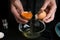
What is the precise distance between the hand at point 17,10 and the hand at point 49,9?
100mm

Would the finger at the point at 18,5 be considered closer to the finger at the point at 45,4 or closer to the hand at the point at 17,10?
the hand at the point at 17,10

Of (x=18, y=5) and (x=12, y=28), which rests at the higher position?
(x=18, y=5)

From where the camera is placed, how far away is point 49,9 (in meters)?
0.92

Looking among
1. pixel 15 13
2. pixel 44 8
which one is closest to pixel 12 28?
pixel 15 13

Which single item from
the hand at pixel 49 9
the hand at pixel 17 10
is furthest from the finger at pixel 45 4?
the hand at pixel 17 10

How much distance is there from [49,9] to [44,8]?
1.8 inches

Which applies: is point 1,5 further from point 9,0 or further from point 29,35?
point 29,35

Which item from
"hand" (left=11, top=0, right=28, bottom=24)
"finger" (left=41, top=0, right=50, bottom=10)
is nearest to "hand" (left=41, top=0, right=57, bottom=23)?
"finger" (left=41, top=0, right=50, bottom=10)

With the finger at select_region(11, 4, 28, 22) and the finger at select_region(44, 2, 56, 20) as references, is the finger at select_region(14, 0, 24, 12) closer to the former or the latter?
the finger at select_region(11, 4, 28, 22)

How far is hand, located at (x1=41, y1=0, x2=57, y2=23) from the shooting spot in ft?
2.91

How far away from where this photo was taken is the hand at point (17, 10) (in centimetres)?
88

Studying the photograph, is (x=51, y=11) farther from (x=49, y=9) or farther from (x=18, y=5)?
(x=18, y=5)

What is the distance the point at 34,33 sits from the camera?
0.90 meters

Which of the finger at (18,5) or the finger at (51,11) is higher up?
the finger at (18,5)
